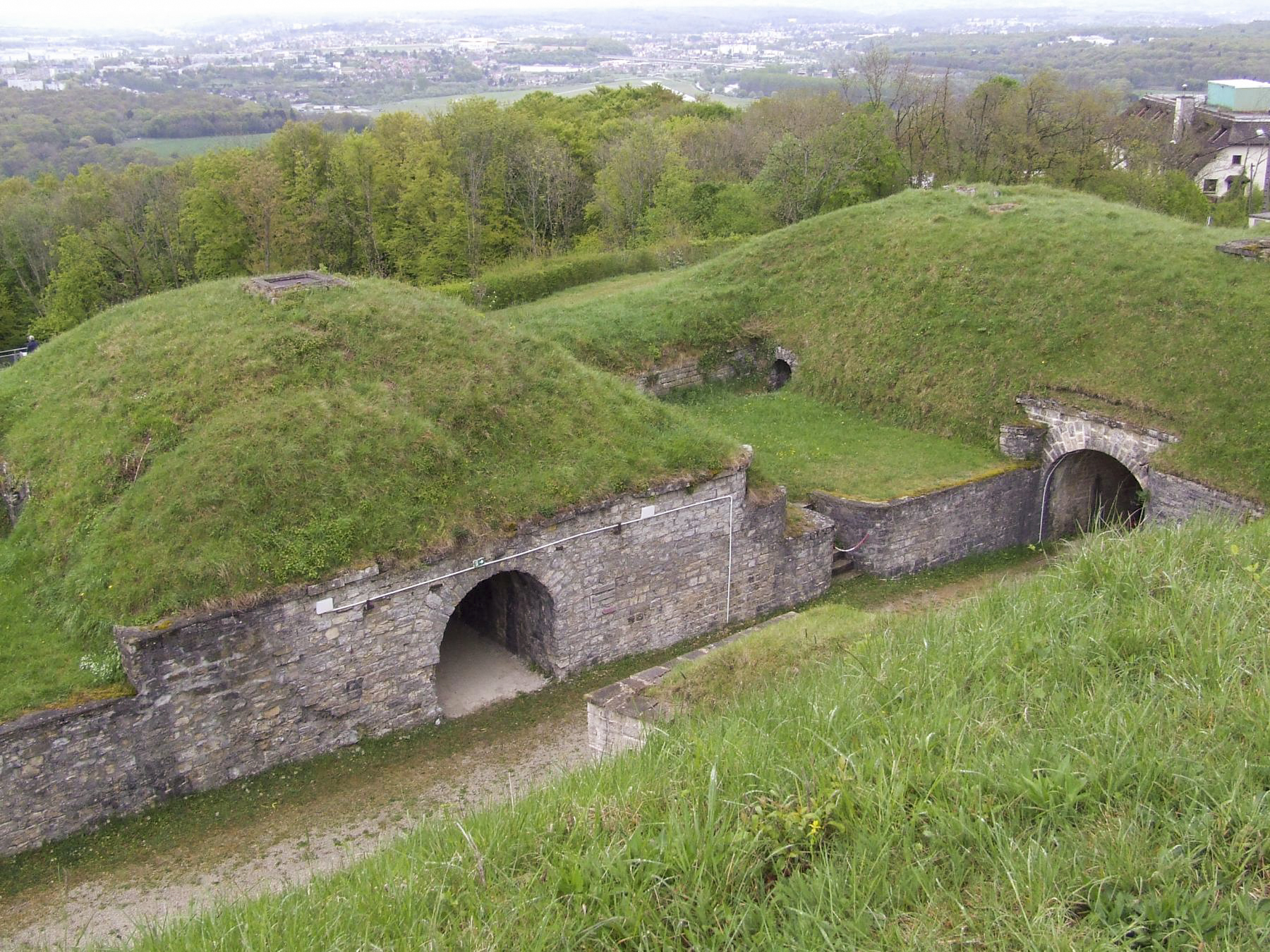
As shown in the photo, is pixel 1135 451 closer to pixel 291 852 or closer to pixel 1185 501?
pixel 1185 501

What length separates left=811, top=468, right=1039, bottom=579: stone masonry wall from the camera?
679 inches

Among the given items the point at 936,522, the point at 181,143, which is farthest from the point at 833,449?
the point at 181,143

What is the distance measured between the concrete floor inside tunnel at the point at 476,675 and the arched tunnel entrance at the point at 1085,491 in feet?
36.5

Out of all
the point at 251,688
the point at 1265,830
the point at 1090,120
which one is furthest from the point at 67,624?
the point at 1090,120

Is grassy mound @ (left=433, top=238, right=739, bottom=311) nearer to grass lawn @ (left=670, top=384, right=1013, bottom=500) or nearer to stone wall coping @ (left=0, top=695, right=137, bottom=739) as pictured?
grass lawn @ (left=670, top=384, right=1013, bottom=500)

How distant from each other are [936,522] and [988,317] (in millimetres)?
5885

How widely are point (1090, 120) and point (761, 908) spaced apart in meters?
46.2

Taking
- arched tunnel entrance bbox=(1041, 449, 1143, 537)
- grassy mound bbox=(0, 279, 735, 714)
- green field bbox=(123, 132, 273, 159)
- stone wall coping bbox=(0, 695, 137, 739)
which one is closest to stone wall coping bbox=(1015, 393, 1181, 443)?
arched tunnel entrance bbox=(1041, 449, 1143, 537)

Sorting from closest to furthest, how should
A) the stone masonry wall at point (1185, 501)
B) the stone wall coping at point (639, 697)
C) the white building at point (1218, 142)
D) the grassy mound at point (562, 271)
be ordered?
1. the stone wall coping at point (639, 697)
2. the stone masonry wall at point (1185, 501)
3. the grassy mound at point (562, 271)
4. the white building at point (1218, 142)

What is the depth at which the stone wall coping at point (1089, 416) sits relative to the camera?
17125 mm

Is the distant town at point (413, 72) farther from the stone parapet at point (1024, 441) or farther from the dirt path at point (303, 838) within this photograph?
the dirt path at point (303, 838)

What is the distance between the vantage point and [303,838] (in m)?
10.9

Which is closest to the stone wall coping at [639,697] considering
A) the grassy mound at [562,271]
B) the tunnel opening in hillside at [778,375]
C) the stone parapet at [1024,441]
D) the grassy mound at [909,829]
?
the grassy mound at [909,829]

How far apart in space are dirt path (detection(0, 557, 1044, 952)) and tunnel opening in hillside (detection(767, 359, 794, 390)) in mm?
12442
